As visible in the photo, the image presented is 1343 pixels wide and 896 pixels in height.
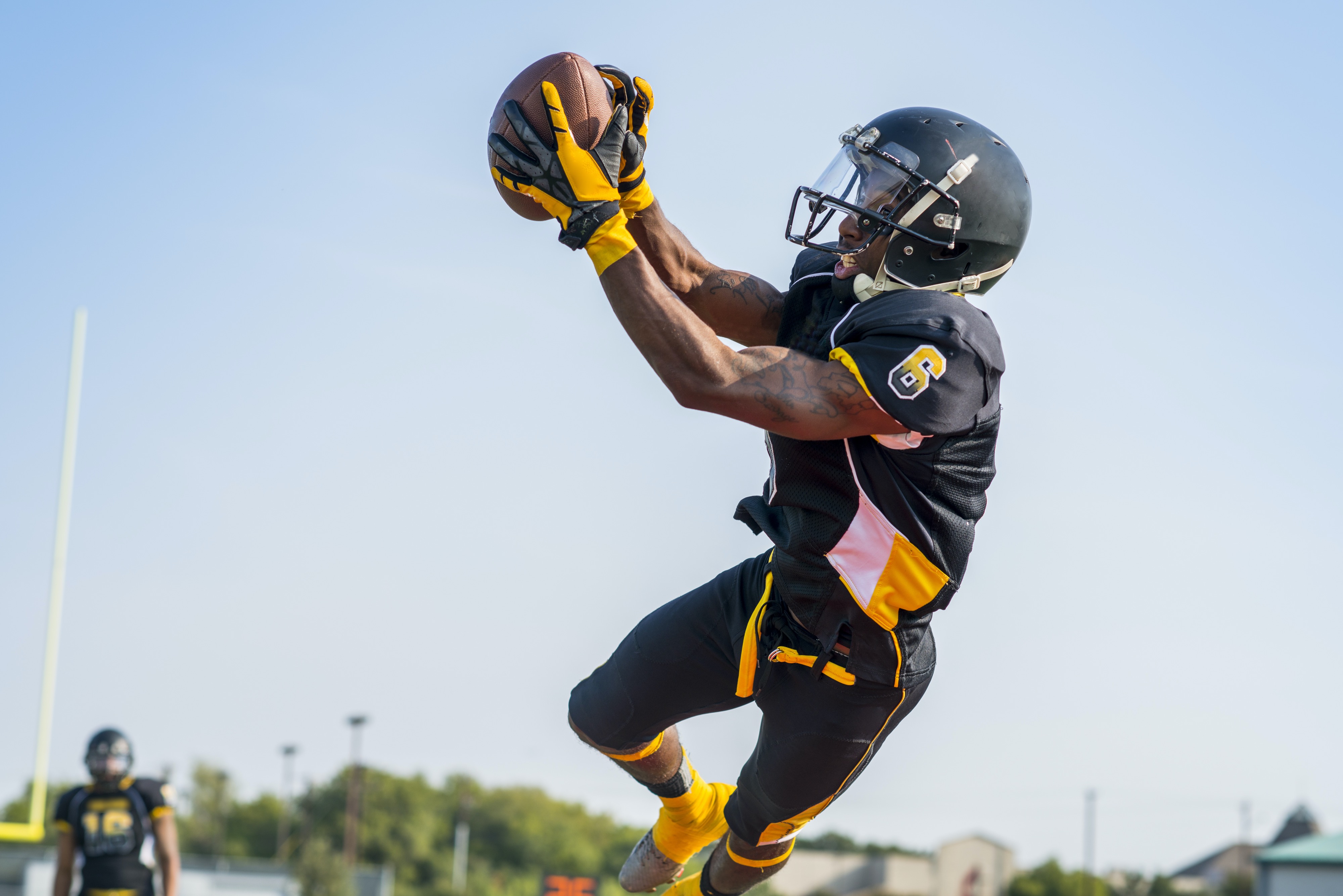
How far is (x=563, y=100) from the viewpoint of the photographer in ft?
11.1

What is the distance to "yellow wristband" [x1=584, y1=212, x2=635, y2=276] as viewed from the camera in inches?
121

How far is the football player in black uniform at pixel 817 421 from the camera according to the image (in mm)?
3115

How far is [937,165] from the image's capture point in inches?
141

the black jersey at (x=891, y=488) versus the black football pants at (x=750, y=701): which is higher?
the black jersey at (x=891, y=488)

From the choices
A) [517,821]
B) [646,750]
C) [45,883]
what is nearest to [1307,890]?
[45,883]

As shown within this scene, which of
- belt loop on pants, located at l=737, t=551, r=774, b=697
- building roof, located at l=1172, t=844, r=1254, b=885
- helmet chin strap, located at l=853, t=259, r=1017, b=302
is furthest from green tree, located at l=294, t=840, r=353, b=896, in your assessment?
helmet chin strap, located at l=853, t=259, r=1017, b=302

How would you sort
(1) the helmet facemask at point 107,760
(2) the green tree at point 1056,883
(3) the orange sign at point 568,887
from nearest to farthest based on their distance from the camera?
(1) the helmet facemask at point 107,760 → (3) the orange sign at point 568,887 → (2) the green tree at point 1056,883

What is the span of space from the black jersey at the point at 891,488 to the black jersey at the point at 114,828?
223 inches

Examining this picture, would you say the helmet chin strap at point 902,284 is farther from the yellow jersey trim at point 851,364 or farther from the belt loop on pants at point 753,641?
the belt loop on pants at point 753,641

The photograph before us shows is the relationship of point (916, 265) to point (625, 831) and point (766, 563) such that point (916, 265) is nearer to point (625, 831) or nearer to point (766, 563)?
point (766, 563)

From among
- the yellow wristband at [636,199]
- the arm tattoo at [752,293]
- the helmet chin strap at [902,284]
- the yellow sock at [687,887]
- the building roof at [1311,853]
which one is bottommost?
the building roof at [1311,853]

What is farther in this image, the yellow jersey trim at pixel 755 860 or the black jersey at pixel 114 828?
the black jersey at pixel 114 828

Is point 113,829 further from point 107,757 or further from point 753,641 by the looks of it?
point 753,641

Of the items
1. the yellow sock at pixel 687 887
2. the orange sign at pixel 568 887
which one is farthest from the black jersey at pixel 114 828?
the orange sign at pixel 568 887
